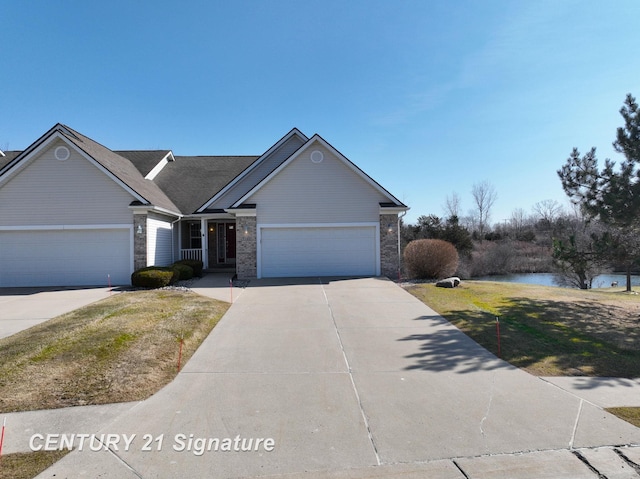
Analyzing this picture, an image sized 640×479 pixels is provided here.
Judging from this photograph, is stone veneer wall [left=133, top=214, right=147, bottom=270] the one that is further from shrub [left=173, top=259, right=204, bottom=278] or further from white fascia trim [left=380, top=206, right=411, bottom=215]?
white fascia trim [left=380, top=206, right=411, bottom=215]

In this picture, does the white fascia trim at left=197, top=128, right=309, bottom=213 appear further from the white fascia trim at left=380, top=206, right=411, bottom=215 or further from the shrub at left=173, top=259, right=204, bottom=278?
the white fascia trim at left=380, top=206, right=411, bottom=215

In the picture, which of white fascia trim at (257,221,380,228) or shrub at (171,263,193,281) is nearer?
shrub at (171,263,193,281)

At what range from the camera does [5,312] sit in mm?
9703

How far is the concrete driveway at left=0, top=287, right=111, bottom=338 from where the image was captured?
8.59m

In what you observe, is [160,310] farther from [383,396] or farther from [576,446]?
[576,446]

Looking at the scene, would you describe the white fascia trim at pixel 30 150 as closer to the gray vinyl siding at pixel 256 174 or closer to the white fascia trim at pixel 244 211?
the gray vinyl siding at pixel 256 174

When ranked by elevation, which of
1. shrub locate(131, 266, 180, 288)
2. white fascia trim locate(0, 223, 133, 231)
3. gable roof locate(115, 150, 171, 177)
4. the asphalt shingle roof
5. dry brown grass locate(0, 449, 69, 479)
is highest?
gable roof locate(115, 150, 171, 177)

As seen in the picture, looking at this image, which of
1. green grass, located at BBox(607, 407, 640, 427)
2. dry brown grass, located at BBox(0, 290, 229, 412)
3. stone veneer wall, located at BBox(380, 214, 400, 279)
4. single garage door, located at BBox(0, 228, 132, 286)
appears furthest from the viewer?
stone veneer wall, located at BBox(380, 214, 400, 279)

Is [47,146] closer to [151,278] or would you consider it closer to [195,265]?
[151,278]

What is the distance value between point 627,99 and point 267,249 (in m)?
13.5

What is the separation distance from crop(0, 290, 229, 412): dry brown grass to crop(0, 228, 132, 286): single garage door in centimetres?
586

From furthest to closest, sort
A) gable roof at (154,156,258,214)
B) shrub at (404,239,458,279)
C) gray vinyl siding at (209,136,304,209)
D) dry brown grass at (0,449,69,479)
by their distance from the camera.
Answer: gable roof at (154,156,258,214) < gray vinyl siding at (209,136,304,209) < shrub at (404,239,458,279) < dry brown grass at (0,449,69,479)

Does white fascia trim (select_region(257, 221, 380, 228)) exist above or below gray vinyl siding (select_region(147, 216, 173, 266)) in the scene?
above

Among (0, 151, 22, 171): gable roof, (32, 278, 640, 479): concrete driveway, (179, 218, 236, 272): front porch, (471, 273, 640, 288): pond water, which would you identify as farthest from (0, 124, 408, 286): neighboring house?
(471, 273, 640, 288): pond water
